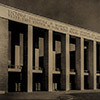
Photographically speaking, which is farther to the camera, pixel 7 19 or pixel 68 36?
pixel 68 36

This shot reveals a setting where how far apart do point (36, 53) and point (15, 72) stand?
19.0ft

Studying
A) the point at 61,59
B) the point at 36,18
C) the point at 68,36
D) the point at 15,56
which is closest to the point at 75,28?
the point at 68,36

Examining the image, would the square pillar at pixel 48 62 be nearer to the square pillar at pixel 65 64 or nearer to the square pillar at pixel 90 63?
the square pillar at pixel 65 64

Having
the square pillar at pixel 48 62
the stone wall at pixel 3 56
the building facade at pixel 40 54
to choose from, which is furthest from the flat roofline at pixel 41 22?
the square pillar at pixel 48 62

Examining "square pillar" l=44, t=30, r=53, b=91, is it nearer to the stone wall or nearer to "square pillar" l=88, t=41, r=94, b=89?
the stone wall

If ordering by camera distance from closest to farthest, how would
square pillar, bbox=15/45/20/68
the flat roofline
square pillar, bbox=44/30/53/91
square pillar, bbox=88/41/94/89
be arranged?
the flat roofline, square pillar, bbox=15/45/20/68, square pillar, bbox=44/30/53/91, square pillar, bbox=88/41/94/89

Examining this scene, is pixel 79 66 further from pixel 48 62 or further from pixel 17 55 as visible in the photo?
pixel 17 55

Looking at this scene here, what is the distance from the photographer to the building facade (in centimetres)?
3319

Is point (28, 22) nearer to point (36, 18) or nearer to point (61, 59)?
point (36, 18)

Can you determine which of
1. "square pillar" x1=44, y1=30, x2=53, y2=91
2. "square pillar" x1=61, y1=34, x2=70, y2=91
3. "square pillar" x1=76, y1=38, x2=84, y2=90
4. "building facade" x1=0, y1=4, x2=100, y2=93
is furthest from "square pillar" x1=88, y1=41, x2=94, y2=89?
"square pillar" x1=44, y1=30, x2=53, y2=91

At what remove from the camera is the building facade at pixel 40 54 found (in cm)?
3319

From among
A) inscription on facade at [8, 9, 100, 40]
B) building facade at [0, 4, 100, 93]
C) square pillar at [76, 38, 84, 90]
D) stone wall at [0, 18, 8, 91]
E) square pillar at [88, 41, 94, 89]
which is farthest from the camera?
square pillar at [88, 41, 94, 89]

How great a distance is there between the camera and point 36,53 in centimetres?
4069

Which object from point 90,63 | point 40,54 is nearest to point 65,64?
point 40,54
